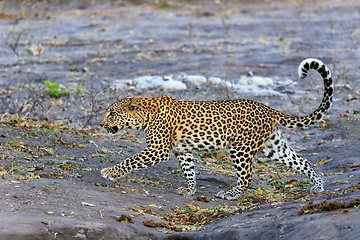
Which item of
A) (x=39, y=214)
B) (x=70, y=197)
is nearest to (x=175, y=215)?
(x=70, y=197)

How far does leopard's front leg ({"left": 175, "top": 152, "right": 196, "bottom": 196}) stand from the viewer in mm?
9460

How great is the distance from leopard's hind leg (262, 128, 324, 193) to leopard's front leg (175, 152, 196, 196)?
118 centimetres

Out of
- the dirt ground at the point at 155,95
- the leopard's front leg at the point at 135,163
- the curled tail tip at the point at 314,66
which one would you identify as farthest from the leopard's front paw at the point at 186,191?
the curled tail tip at the point at 314,66

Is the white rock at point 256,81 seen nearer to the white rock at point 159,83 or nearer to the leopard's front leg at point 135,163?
the white rock at point 159,83

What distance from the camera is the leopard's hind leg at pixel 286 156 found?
31.6 ft

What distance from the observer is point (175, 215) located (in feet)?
26.8

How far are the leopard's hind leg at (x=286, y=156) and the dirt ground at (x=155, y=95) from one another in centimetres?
36

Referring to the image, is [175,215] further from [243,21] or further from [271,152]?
[243,21]

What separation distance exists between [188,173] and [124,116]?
130cm

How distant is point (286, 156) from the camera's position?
9.70 m

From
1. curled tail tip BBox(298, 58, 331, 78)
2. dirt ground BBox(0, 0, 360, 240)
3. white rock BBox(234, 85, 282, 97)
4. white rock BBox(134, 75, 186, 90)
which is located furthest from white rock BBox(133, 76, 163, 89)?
curled tail tip BBox(298, 58, 331, 78)

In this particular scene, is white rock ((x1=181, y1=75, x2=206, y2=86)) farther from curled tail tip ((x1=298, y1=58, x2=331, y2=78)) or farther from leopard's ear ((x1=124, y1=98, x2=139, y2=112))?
curled tail tip ((x1=298, y1=58, x2=331, y2=78))

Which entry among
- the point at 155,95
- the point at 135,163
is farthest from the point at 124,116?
the point at 155,95

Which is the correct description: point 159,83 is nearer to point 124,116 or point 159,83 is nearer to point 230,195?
point 124,116
